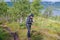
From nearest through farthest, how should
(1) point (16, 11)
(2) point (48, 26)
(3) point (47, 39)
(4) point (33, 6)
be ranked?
(3) point (47, 39)
(2) point (48, 26)
(1) point (16, 11)
(4) point (33, 6)

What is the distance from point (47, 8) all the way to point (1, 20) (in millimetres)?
5316

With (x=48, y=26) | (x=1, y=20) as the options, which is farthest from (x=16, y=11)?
(x=48, y=26)

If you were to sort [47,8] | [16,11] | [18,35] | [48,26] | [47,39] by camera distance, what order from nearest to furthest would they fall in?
[47,39], [18,35], [48,26], [16,11], [47,8]

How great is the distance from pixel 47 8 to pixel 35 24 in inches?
222

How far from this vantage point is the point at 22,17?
41.7ft

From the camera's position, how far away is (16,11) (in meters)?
12.2

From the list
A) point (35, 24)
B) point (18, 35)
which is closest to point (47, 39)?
point (18, 35)

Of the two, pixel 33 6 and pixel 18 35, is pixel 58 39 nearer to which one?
pixel 18 35

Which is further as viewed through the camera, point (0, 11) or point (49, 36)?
point (0, 11)

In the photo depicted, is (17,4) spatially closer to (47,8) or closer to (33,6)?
(33,6)

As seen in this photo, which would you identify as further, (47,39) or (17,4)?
(17,4)

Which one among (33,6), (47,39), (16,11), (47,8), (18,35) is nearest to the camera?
(47,39)

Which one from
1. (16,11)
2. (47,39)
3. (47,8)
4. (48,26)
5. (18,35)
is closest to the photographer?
(47,39)

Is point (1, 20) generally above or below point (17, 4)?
below
